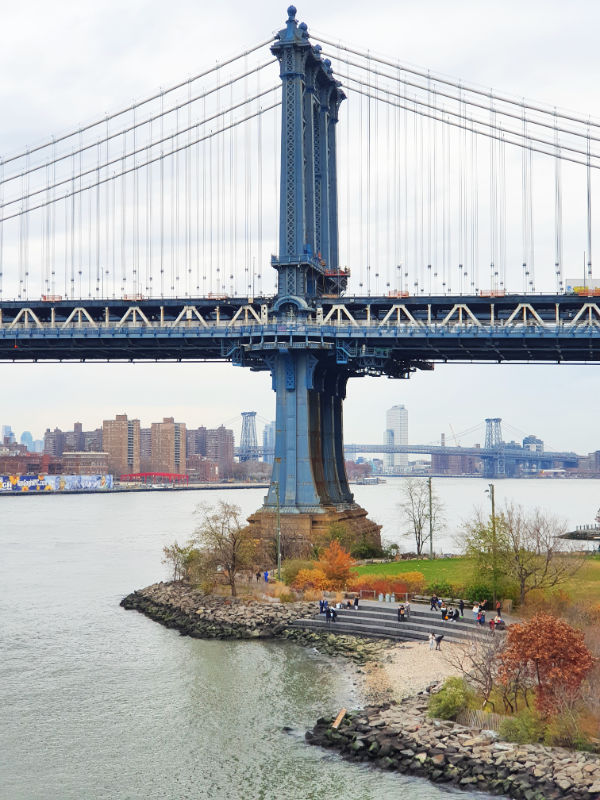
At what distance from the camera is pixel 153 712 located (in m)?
36.7

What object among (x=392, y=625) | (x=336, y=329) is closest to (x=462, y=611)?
(x=392, y=625)

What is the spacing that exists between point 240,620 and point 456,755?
23.4 metres

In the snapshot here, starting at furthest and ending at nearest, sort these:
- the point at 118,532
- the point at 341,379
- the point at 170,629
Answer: the point at 118,532 < the point at 341,379 < the point at 170,629

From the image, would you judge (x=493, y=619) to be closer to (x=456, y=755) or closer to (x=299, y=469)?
(x=456, y=755)

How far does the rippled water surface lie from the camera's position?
96.5 ft

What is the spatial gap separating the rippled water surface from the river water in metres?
0.06

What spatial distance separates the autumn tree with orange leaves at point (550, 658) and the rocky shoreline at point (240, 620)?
40.9 feet

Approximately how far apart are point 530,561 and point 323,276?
102 ft

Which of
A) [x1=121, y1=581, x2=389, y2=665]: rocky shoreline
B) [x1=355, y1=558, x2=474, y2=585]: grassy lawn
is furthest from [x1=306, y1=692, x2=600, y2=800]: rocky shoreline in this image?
[x1=355, y1=558, x2=474, y2=585]: grassy lawn

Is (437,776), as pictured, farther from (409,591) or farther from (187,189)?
(187,189)

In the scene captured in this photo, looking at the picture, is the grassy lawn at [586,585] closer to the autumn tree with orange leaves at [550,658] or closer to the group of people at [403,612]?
the group of people at [403,612]

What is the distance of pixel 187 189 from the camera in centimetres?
7338

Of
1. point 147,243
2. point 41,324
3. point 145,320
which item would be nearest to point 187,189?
point 147,243

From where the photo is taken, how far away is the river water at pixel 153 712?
29422mm
